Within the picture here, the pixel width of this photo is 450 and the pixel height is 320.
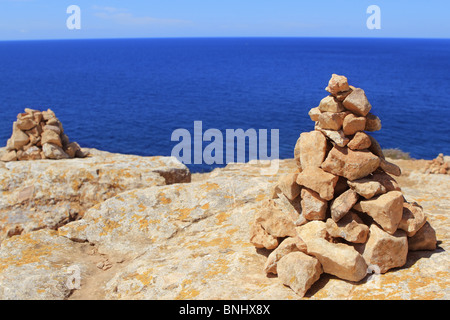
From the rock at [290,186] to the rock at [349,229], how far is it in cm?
114

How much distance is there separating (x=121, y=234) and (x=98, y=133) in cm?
5995

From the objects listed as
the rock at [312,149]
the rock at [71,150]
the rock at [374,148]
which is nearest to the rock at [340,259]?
the rock at [312,149]

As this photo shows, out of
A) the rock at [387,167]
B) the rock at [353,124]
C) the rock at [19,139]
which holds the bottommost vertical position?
the rock at [19,139]

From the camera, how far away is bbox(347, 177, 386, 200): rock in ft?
25.1

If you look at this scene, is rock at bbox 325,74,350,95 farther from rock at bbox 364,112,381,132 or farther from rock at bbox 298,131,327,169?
rock at bbox 298,131,327,169

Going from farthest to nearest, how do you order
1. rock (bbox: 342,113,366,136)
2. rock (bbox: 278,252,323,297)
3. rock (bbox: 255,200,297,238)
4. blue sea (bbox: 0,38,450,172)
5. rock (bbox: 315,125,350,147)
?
1. blue sea (bbox: 0,38,450,172)
2. rock (bbox: 255,200,297,238)
3. rock (bbox: 315,125,350,147)
4. rock (bbox: 342,113,366,136)
5. rock (bbox: 278,252,323,297)

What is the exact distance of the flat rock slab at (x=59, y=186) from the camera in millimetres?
12023

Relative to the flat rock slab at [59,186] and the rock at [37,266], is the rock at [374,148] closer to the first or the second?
the rock at [37,266]

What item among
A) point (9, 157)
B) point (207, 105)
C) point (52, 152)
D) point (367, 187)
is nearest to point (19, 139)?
point (9, 157)

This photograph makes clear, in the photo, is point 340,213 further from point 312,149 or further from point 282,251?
point 312,149

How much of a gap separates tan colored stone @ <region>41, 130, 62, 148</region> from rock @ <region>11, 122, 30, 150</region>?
0.79 metres

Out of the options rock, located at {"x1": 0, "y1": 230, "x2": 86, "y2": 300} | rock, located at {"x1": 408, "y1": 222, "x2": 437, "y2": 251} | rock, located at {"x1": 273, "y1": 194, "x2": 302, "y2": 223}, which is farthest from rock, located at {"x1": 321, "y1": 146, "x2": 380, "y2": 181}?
rock, located at {"x1": 0, "y1": 230, "x2": 86, "y2": 300}

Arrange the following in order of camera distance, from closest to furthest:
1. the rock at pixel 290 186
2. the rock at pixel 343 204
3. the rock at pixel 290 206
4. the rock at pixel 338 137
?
1. the rock at pixel 343 204
2. the rock at pixel 338 137
3. the rock at pixel 290 186
4. the rock at pixel 290 206

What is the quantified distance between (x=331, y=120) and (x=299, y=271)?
3.01 m
